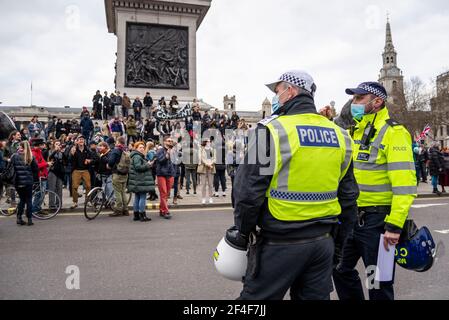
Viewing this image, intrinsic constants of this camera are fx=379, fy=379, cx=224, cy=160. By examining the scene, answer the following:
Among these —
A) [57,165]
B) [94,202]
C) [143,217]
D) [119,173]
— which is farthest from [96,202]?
[57,165]

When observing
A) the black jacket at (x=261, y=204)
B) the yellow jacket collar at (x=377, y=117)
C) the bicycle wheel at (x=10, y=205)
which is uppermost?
the yellow jacket collar at (x=377, y=117)

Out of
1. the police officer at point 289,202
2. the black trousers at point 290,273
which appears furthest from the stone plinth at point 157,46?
the black trousers at point 290,273

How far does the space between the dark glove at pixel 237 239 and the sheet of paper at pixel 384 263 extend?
127 centimetres

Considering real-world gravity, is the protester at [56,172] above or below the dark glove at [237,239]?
above

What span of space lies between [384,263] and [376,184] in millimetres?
656

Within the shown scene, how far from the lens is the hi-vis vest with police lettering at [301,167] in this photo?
7.78 ft

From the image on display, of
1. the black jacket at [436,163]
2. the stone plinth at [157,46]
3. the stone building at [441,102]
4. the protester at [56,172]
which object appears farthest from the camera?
the stone building at [441,102]

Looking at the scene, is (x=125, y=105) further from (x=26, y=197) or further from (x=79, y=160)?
(x=26, y=197)

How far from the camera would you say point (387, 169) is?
3.20 m

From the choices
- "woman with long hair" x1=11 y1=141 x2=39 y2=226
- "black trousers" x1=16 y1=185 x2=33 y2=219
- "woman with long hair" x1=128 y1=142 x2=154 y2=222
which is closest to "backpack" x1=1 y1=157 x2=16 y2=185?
"woman with long hair" x1=11 y1=141 x2=39 y2=226

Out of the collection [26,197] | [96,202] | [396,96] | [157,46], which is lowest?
[96,202]

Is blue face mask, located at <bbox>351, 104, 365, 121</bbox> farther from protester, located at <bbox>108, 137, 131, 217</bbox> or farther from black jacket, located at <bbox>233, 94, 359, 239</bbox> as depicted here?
protester, located at <bbox>108, 137, 131, 217</bbox>

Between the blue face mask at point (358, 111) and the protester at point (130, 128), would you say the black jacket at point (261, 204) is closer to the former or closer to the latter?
the blue face mask at point (358, 111)

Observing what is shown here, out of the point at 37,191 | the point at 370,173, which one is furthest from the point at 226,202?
the point at 370,173
